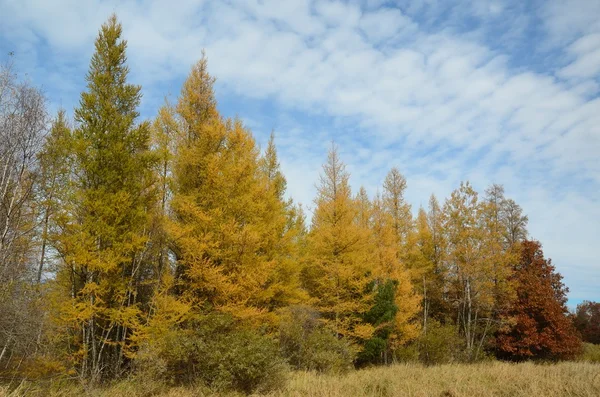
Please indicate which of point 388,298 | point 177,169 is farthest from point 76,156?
point 388,298

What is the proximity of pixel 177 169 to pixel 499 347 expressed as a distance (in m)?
21.5

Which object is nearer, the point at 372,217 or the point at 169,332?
the point at 169,332

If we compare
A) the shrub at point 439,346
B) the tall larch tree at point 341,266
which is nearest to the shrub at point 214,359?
the tall larch tree at point 341,266

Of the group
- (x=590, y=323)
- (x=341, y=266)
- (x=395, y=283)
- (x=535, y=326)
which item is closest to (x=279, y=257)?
(x=341, y=266)

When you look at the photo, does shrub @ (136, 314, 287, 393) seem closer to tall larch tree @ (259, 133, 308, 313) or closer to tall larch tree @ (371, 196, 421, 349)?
tall larch tree @ (259, 133, 308, 313)

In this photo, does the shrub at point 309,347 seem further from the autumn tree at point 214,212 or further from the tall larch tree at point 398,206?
the tall larch tree at point 398,206

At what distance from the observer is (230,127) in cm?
1514

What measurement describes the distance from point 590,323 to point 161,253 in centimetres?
3733

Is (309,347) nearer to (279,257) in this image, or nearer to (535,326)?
(279,257)

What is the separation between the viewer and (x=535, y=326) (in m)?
22.2

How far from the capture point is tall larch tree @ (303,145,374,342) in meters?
17.7

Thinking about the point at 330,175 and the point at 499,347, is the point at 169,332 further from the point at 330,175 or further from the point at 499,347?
the point at 499,347

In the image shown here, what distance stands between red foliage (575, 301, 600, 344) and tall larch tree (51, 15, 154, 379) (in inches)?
1404

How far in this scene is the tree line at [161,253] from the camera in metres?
10.7
